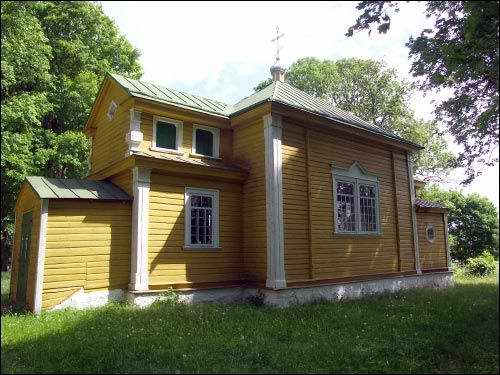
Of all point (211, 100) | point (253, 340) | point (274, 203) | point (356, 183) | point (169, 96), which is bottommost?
point (253, 340)

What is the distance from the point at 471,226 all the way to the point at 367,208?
574 inches

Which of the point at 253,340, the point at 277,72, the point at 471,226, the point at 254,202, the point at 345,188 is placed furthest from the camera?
the point at 471,226

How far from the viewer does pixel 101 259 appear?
428 inches

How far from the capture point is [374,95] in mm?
32438

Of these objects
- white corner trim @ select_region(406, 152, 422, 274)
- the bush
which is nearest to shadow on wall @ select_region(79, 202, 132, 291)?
white corner trim @ select_region(406, 152, 422, 274)

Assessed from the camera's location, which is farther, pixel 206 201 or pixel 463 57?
pixel 206 201

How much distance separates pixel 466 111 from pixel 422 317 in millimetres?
5472

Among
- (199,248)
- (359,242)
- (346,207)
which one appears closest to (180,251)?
(199,248)

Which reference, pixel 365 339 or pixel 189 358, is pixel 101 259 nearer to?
pixel 189 358

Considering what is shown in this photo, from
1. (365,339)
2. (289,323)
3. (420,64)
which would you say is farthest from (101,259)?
(420,64)

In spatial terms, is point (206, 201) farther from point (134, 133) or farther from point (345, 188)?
point (345, 188)

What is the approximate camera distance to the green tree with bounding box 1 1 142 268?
17.8 meters

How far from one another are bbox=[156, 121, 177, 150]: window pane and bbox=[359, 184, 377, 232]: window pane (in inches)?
259

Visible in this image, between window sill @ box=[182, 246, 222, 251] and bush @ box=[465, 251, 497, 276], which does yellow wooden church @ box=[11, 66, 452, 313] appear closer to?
window sill @ box=[182, 246, 222, 251]
